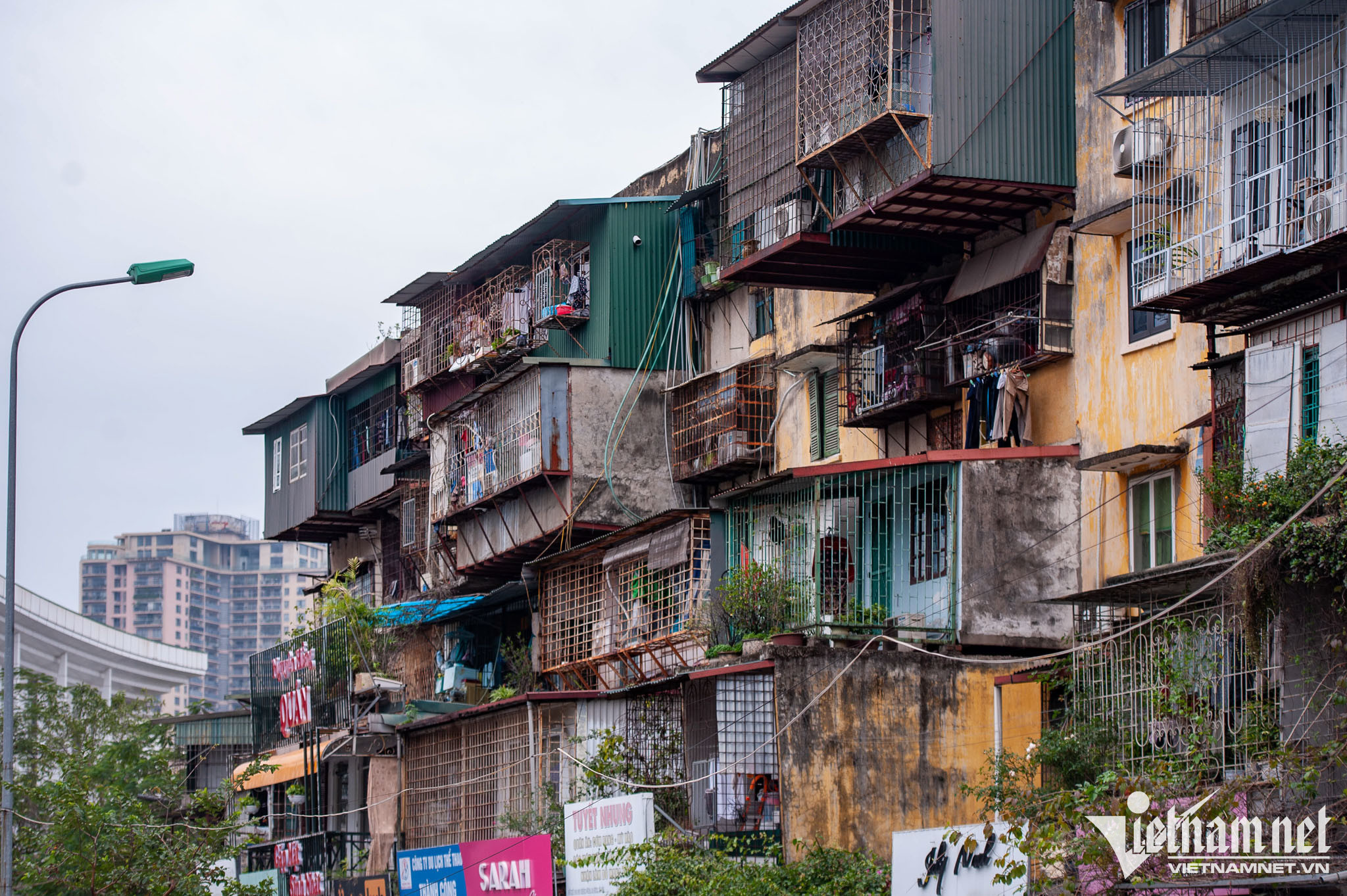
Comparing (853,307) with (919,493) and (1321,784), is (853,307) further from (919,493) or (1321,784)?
(1321,784)

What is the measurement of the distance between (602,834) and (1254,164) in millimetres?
9171

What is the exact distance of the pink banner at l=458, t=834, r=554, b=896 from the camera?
17.5 m

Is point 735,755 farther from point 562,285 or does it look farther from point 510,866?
point 562,285

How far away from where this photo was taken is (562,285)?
27.7 m

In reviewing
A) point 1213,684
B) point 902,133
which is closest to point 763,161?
point 902,133

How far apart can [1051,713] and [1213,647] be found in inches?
147

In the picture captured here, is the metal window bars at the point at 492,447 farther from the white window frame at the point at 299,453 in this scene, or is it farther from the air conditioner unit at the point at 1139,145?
the air conditioner unit at the point at 1139,145

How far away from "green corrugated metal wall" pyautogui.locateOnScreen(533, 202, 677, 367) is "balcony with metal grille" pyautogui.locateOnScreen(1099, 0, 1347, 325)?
38.1 feet

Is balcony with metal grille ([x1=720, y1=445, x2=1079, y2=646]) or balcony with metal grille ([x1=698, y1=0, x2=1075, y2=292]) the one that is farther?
balcony with metal grille ([x1=698, y1=0, x2=1075, y2=292])

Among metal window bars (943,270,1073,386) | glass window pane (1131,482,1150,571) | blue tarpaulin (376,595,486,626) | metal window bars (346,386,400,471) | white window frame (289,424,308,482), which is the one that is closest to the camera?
glass window pane (1131,482,1150,571)

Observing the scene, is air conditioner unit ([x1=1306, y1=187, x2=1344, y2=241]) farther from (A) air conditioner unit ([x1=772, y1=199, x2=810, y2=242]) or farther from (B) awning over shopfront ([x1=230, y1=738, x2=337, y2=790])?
(B) awning over shopfront ([x1=230, y1=738, x2=337, y2=790])

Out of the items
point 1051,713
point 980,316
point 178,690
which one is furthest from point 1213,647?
point 178,690

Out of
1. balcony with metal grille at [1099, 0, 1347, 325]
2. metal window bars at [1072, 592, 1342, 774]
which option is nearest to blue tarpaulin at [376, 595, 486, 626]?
metal window bars at [1072, 592, 1342, 774]

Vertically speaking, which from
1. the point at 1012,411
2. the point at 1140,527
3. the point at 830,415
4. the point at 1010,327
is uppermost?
the point at 1010,327
